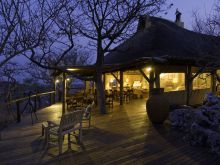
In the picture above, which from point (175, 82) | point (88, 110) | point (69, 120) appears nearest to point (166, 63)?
point (175, 82)

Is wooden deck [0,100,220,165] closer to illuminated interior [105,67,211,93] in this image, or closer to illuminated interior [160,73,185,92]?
illuminated interior [105,67,211,93]

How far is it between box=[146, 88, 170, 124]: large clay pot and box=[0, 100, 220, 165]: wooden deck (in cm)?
42

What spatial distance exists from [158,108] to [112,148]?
298 centimetres

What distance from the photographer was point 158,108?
811cm

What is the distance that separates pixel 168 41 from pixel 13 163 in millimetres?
12451

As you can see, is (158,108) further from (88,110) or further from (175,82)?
(175,82)

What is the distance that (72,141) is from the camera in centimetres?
621

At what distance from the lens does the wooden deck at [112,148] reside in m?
4.89

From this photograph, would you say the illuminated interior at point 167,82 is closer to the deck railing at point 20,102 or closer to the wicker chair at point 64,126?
the deck railing at point 20,102

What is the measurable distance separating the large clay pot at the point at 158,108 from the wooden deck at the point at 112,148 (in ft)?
1.36

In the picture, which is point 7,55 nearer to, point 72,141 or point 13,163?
point 72,141

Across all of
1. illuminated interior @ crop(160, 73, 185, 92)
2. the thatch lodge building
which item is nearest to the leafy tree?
the thatch lodge building

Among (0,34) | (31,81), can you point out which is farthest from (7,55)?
(31,81)

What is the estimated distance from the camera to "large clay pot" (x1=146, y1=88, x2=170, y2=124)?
8130 mm
